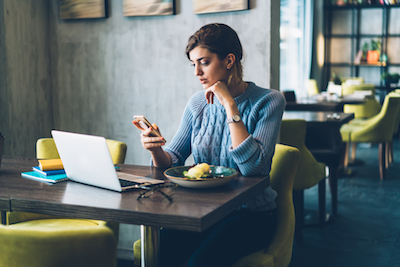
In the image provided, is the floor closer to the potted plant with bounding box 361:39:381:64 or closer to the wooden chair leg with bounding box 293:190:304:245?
the wooden chair leg with bounding box 293:190:304:245

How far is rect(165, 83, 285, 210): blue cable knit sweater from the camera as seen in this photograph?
5.17ft

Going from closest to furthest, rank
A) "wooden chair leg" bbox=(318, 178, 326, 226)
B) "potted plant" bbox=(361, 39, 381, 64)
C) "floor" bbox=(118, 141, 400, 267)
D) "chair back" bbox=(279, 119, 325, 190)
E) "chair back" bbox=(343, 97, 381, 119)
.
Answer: "floor" bbox=(118, 141, 400, 267), "chair back" bbox=(279, 119, 325, 190), "wooden chair leg" bbox=(318, 178, 326, 226), "chair back" bbox=(343, 97, 381, 119), "potted plant" bbox=(361, 39, 381, 64)

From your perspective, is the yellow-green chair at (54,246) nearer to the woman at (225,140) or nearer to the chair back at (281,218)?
the woman at (225,140)

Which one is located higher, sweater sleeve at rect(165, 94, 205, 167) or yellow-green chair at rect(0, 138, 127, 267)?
sweater sleeve at rect(165, 94, 205, 167)

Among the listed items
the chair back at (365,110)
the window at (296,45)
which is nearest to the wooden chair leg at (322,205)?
the chair back at (365,110)

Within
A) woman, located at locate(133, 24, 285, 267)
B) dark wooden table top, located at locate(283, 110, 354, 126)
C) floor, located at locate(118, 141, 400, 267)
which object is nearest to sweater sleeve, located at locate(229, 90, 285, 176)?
woman, located at locate(133, 24, 285, 267)

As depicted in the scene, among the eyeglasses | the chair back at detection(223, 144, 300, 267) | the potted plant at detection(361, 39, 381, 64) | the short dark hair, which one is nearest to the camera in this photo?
the eyeglasses

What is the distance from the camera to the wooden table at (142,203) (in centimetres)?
113

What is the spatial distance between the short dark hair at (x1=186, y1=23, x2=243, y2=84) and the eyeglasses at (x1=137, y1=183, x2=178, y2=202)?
571mm

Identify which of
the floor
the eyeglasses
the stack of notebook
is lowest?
the floor

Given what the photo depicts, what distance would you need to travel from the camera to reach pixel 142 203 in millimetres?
1232

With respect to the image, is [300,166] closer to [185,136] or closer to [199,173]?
[185,136]

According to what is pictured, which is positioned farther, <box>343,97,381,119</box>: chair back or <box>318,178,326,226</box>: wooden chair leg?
<box>343,97,381,119</box>: chair back

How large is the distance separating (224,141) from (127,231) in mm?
1375
